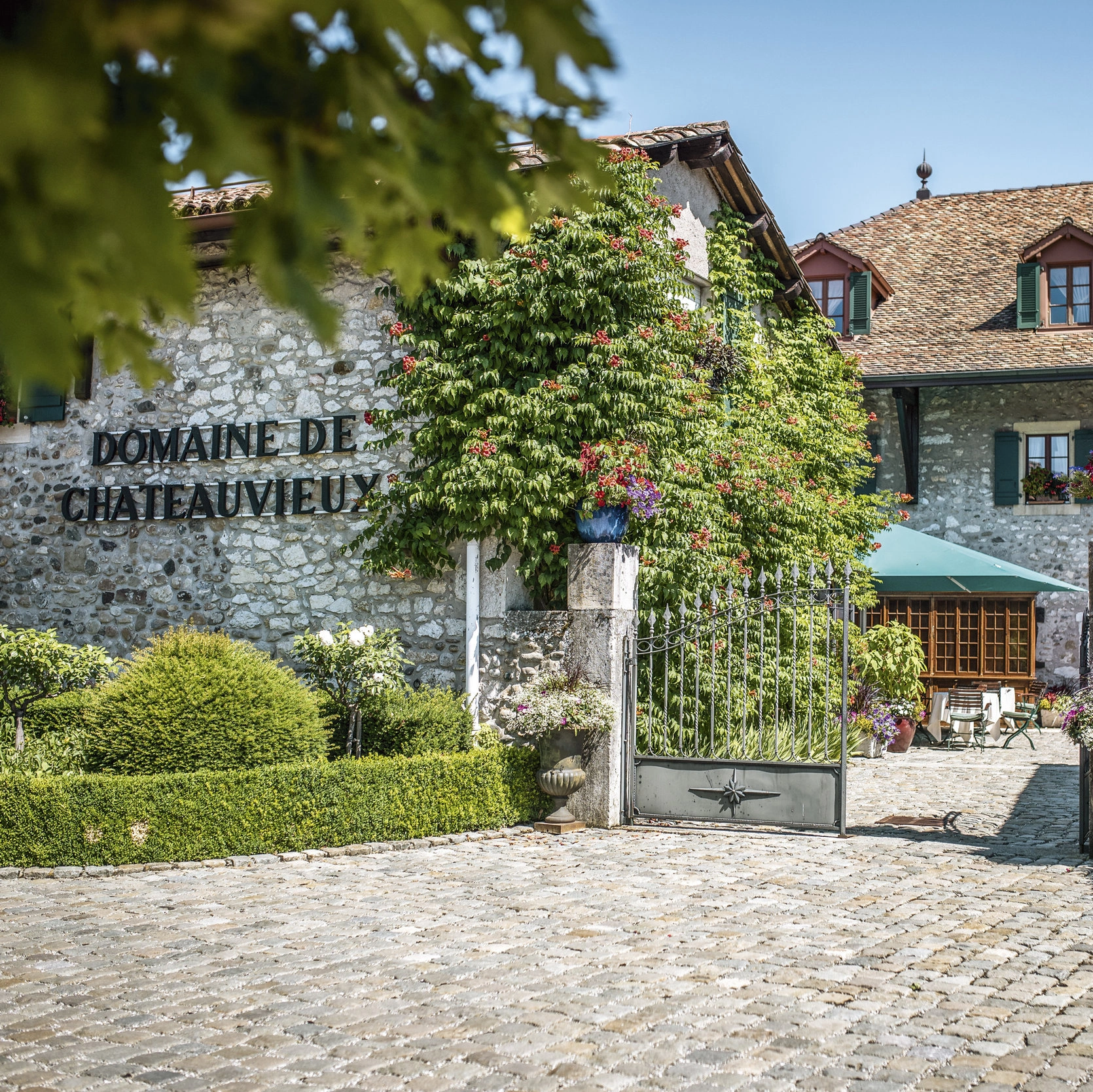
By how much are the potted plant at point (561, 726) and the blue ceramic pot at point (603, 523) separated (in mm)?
1019

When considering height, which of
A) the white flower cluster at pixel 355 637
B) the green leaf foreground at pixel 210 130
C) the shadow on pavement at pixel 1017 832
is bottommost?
the shadow on pavement at pixel 1017 832

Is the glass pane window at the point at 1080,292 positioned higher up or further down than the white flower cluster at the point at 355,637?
higher up

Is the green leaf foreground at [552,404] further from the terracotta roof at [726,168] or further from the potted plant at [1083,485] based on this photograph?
the potted plant at [1083,485]

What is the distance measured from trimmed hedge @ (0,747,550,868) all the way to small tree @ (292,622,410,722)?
60 centimetres

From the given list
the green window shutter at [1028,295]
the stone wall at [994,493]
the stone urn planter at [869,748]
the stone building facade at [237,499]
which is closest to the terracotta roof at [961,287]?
the green window shutter at [1028,295]

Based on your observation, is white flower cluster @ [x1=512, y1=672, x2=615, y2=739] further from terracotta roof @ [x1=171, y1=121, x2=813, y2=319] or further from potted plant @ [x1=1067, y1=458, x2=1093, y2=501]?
potted plant @ [x1=1067, y1=458, x2=1093, y2=501]

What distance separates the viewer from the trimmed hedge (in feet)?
23.9

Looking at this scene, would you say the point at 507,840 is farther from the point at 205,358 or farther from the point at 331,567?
the point at 205,358

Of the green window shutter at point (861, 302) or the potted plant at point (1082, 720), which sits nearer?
the potted plant at point (1082, 720)

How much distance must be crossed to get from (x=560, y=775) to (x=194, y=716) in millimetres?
2564

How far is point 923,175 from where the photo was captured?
24625 millimetres

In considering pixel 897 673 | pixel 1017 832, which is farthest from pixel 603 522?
pixel 897 673

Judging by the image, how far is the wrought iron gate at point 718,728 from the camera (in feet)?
27.7

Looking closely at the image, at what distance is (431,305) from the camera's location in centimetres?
963
